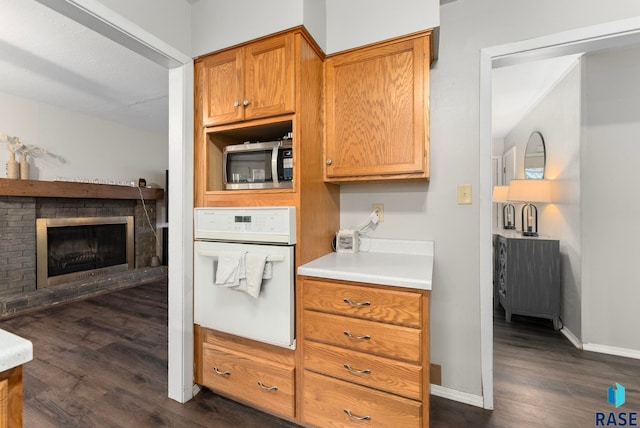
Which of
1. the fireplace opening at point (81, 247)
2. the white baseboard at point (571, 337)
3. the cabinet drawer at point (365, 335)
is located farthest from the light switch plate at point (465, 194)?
the fireplace opening at point (81, 247)

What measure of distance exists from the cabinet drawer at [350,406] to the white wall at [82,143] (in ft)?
14.5

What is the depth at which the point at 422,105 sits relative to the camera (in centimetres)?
153

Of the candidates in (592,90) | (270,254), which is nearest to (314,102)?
(270,254)

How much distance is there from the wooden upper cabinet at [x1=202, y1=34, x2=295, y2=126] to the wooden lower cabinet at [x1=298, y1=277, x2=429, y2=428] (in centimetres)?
98

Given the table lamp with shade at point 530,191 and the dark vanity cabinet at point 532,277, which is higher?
the table lamp with shade at point 530,191

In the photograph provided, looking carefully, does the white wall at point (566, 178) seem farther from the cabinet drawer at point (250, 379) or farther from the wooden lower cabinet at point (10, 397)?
the wooden lower cabinet at point (10, 397)

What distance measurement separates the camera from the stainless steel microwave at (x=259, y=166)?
159 cm

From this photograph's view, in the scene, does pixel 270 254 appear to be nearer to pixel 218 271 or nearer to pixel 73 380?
pixel 218 271

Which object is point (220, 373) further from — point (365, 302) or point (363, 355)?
point (365, 302)

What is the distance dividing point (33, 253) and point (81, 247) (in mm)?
598

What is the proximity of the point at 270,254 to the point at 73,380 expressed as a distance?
69.3 inches

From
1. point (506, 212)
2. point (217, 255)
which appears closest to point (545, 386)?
point (217, 255)

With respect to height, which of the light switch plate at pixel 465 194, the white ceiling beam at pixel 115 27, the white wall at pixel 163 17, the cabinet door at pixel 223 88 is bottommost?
the light switch plate at pixel 465 194

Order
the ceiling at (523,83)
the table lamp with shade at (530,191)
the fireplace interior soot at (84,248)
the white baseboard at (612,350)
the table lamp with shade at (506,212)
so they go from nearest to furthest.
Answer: the white baseboard at (612,350) < the ceiling at (523,83) < the table lamp with shade at (530,191) < the table lamp with shade at (506,212) < the fireplace interior soot at (84,248)
